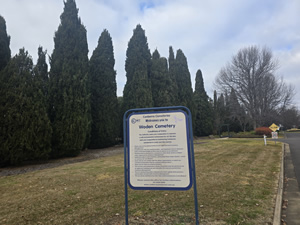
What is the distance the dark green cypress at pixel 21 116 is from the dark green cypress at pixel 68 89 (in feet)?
5.06

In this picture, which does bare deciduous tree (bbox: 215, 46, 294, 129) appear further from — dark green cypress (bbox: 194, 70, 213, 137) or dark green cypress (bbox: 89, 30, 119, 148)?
dark green cypress (bbox: 89, 30, 119, 148)

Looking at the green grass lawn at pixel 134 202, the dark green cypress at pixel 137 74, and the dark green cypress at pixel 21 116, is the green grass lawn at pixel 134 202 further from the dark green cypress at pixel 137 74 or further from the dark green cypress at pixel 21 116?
the dark green cypress at pixel 137 74

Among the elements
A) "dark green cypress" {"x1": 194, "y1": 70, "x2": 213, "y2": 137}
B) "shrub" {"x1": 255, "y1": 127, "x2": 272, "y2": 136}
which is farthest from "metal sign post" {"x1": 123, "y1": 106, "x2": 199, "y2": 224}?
"dark green cypress" {"x1": 194, "y1": 70, "x2": 213, "y2": 137}

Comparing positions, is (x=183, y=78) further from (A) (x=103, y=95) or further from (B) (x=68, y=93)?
(B) (x=68, y=93)

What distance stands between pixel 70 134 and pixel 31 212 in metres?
8.78

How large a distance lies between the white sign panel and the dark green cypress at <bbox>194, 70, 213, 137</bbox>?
33.1 metres

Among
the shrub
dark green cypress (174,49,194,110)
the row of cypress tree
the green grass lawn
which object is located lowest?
the green grass lawn

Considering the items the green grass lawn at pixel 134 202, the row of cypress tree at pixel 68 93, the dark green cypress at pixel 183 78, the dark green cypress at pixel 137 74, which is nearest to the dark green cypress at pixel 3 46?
the row of cypress tree at pixel 68 93

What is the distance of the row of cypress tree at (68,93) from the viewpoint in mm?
9586

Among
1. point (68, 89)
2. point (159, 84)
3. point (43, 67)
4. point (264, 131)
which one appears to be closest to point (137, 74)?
point (159, 84)

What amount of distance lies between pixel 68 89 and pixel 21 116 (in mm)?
3726

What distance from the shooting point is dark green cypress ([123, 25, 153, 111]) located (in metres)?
19.8

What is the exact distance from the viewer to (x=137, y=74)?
20.1 metres

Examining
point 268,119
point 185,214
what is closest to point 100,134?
point 185,214
